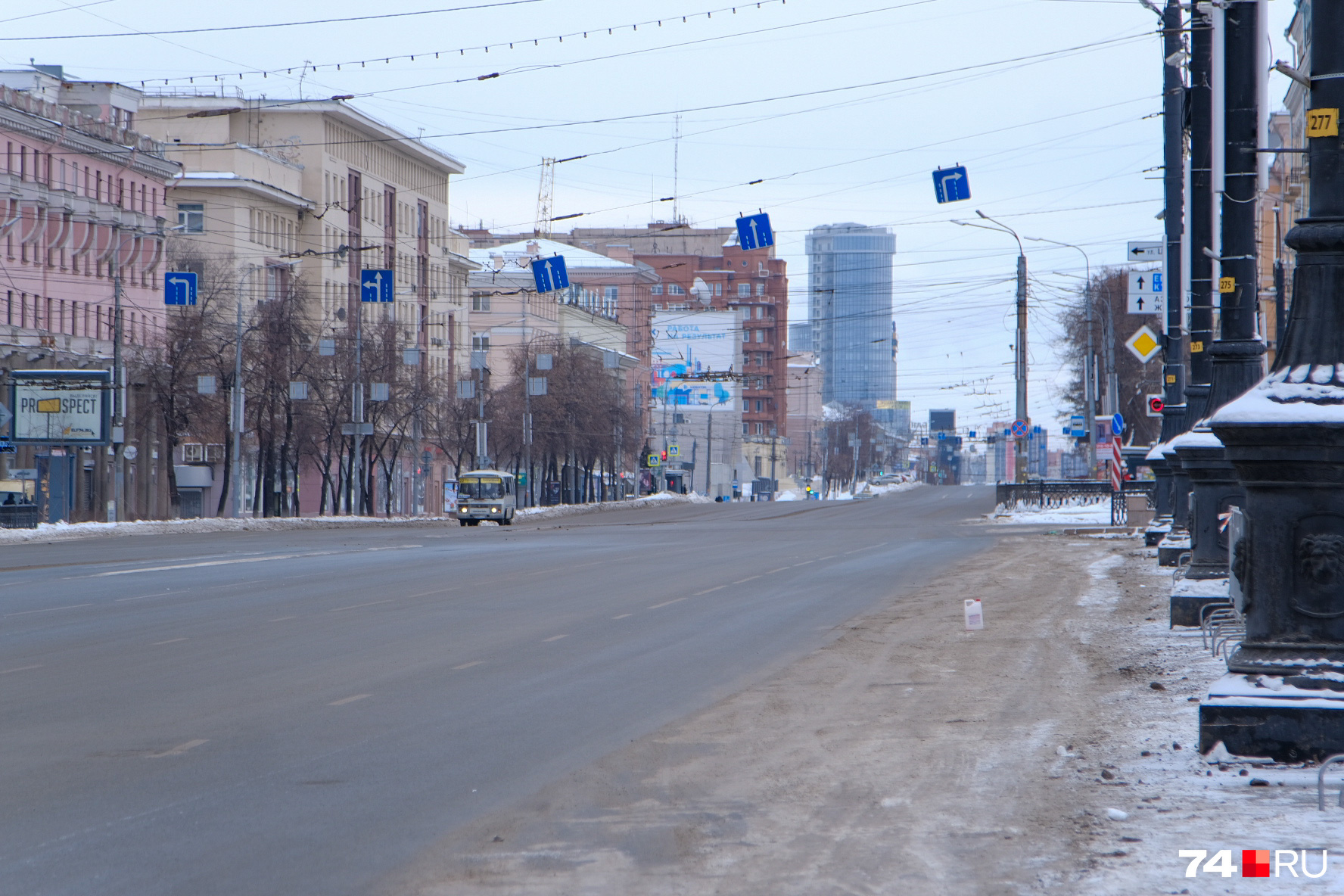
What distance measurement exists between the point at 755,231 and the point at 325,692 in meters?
32.0

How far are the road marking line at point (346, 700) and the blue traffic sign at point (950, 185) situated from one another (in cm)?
2584

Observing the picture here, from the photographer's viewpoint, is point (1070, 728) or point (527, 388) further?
point (527, 388)

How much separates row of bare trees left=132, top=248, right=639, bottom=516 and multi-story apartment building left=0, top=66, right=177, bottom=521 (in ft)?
6.53

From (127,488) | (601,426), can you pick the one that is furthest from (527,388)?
(127,488)

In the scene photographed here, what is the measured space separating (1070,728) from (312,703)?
5319 mm

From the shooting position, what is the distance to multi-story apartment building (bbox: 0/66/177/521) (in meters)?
58.8

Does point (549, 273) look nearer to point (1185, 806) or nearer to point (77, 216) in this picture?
point (77, 216)

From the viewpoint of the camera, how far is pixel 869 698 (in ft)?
39.1

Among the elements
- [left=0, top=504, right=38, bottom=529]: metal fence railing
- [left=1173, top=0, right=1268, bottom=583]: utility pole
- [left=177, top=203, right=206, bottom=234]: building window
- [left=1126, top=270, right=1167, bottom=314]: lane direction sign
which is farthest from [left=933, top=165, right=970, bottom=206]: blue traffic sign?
[left=177, top=203, right=206, bottom=234]: building window

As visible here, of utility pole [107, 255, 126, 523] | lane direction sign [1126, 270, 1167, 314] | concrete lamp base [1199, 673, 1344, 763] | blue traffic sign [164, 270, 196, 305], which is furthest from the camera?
blue traffic sign [164, 270, 196, 305]

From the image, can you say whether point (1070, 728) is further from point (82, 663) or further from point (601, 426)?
point (601, 426)

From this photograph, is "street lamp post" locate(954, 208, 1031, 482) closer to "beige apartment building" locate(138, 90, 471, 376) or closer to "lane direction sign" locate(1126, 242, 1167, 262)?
"lane direction sign" locate(1126, 242, 1167, 262)

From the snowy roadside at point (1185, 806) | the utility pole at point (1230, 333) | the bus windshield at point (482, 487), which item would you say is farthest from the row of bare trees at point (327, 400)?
the snowy roadside at point (1185, 806)

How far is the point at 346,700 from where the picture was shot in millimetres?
11695
